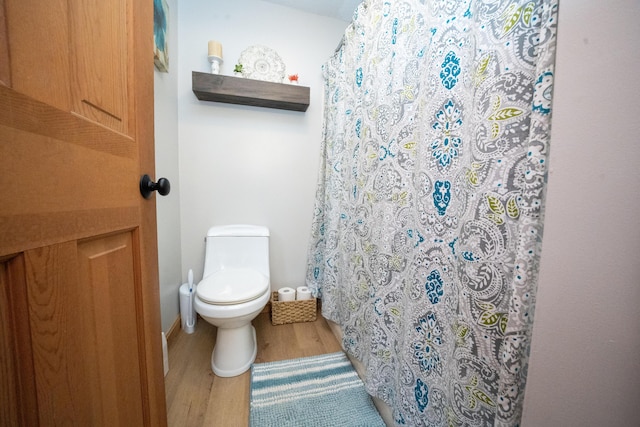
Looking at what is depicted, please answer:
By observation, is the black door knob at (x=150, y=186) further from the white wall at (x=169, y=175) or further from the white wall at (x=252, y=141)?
the white wall at (x=252, y=141)

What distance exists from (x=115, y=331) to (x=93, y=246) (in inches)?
7.1

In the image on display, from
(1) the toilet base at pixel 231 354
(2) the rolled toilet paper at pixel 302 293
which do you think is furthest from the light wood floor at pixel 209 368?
(2) the rolled toilet paper at pixel 302 293

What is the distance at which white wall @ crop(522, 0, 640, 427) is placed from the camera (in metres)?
0.30

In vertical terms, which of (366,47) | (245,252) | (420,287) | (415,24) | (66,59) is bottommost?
(245,252)

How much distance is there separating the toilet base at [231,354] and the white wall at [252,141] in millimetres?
552

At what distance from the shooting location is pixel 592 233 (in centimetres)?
32

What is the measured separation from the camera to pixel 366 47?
1020 mm

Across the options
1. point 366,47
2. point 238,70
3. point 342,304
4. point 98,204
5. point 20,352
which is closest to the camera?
point 20,352

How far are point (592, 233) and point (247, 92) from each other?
1590 millimetres

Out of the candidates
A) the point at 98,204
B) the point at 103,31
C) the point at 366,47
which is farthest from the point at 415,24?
the point at 98,204

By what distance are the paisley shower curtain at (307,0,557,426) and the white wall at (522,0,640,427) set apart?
0.14 feet

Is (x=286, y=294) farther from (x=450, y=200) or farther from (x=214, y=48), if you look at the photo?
(x=214, y=48)

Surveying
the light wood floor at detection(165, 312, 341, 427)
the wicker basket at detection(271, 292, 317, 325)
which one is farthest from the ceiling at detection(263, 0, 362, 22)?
the light wood floor at detection(165, 312, 341, 427)

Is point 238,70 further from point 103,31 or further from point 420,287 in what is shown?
point 420,287
